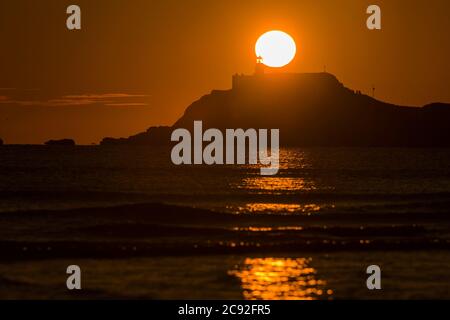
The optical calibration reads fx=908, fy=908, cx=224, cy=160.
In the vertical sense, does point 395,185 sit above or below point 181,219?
above

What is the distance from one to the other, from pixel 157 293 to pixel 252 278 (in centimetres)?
392

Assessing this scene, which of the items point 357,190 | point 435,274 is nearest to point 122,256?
point 435,274

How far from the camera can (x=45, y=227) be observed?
157 ft

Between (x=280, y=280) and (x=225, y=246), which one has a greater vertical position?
(x=225, y=246)

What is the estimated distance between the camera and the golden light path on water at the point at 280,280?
27.8 m

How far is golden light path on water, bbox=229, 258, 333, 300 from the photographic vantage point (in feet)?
91.2

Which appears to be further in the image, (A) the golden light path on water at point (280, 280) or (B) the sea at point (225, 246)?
(B) the sea at point (225, 246)

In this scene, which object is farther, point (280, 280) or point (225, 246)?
point (225, 246)

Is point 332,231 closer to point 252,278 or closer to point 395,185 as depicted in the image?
point 252,278

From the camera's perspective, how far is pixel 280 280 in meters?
30.1

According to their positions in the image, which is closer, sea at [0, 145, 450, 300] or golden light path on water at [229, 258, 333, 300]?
golden light path on water at [229, 258, 333, 300]
